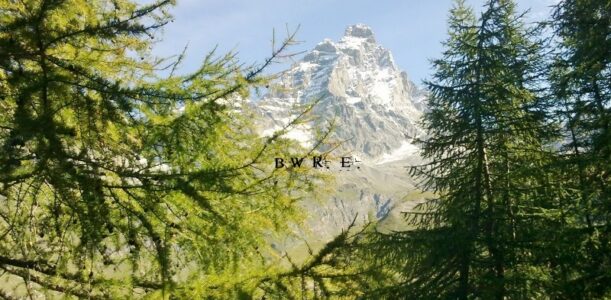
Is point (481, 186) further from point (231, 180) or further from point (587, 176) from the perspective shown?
point (231, 180)

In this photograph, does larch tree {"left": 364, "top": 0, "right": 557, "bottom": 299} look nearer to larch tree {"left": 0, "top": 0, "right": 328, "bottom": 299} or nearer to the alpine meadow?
the alpine meadow

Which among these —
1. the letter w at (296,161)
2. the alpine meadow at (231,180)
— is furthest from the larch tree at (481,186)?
the letter w at (296,161)

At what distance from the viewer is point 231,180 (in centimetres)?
408

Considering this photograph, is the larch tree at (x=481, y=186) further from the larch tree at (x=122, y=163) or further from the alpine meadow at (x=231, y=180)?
the larch tree at (x=122, y=163)

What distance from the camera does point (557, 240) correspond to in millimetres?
9602

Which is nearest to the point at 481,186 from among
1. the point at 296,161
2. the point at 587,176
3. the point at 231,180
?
the point at 587,176

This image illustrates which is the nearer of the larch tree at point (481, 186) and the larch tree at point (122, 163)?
the larch tree at point (122, 163)

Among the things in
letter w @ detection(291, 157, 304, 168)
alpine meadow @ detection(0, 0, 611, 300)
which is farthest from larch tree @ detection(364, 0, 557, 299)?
letter w @ detection(291, 157, 304, 168)

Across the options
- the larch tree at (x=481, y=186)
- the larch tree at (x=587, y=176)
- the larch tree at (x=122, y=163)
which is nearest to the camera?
the larch tree at (x=122, y=163)

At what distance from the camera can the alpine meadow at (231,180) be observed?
3.07 m

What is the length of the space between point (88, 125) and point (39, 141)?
54 cm

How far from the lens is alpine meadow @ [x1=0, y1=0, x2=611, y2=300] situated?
3068 millimetres

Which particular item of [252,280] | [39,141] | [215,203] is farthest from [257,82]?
[39,141]

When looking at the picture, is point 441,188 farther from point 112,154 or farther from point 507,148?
point 112,154
